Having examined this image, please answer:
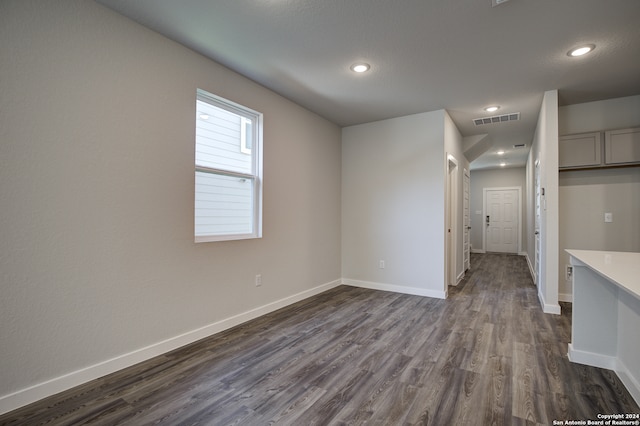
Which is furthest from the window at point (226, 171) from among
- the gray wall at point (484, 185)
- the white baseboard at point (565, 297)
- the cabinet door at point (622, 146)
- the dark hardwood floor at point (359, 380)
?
the gray wall at point (484, 185)

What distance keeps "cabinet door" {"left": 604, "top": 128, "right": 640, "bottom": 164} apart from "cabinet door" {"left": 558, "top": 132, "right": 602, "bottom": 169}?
8 centimetres

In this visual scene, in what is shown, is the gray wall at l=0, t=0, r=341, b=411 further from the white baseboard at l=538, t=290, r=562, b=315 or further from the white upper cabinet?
the white upper cabinet

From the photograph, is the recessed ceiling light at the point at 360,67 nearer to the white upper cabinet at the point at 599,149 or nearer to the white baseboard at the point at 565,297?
the white upper cabinet at the point at 599,149

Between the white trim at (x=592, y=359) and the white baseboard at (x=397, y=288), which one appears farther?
the white baseboard at (x=397, y=288)

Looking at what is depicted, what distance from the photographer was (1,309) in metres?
1.71

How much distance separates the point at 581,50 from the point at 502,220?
744 centimetres

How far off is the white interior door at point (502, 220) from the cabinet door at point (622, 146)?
582cm

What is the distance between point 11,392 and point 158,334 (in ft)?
2.80

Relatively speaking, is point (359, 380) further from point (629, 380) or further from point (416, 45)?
point (416, 45)

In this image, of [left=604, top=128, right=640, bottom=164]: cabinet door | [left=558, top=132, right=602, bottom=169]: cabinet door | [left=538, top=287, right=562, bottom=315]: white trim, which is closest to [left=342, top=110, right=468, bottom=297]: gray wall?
[left=538, top=287, right=562, bottom=315]: white trim

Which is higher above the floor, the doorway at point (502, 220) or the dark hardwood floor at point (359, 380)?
the doorway at point (502, 220)

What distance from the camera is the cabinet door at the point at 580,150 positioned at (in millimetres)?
3736

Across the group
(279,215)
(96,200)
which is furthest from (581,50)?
(96,200)

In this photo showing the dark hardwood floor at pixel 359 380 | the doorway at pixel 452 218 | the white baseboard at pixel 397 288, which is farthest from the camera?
the doorway at pixel 452 218
